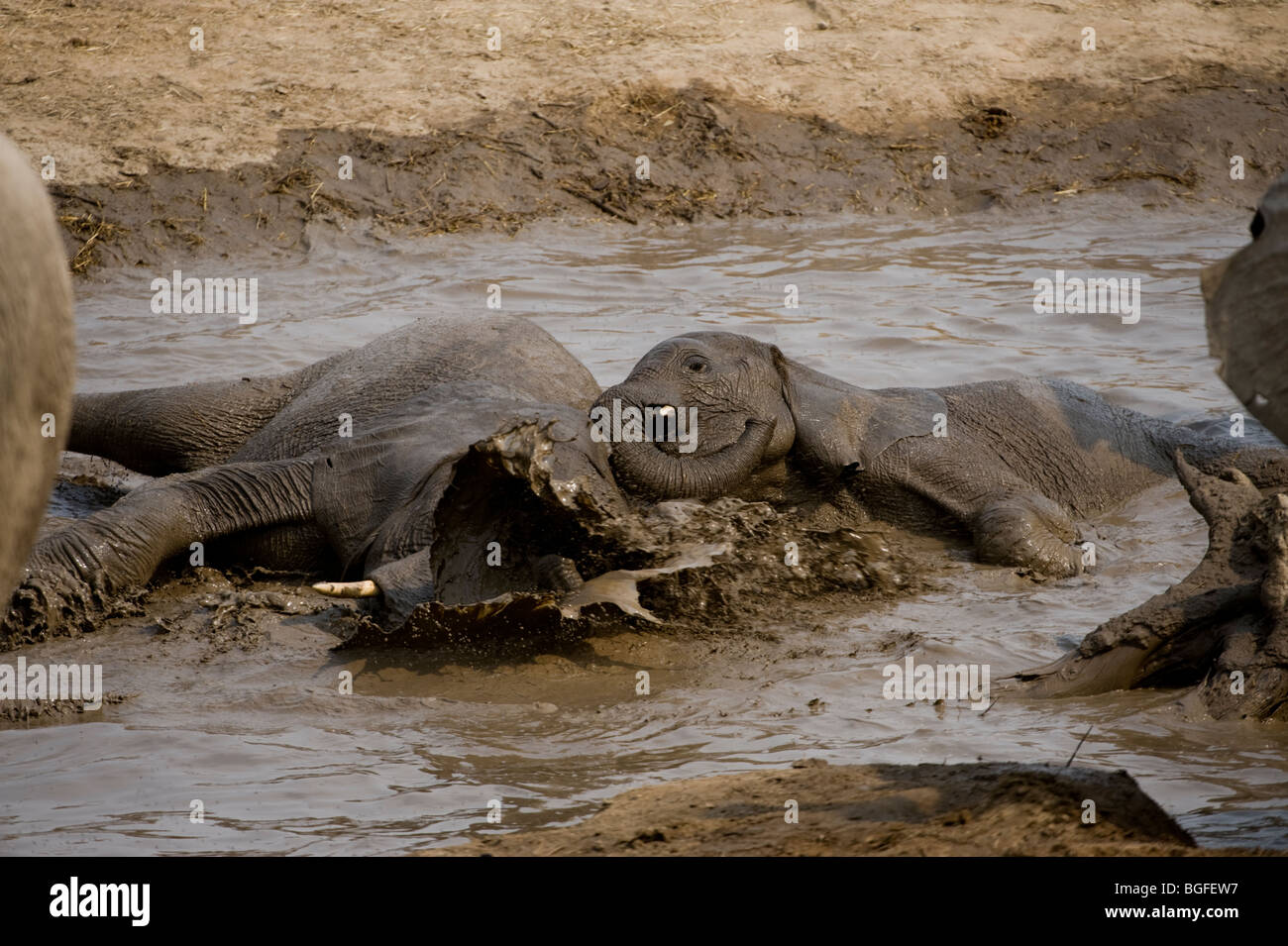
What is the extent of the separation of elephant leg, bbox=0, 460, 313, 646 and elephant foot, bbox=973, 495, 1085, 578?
2823mm

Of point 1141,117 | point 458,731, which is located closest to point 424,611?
point 458,731

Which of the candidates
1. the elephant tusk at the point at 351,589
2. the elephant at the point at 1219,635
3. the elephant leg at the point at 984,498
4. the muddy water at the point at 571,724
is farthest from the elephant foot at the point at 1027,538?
the elephant tusk at the point at 351,589

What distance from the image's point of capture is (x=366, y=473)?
267 inches

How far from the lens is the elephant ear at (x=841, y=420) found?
22.5 ft

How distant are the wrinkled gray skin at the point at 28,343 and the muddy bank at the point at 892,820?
1.58 meters

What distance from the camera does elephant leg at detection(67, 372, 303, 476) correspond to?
25.0 ft

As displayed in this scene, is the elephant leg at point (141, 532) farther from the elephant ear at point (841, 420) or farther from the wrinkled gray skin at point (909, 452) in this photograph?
the elephant ear at point (841, 420)

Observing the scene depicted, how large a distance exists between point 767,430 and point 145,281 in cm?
642

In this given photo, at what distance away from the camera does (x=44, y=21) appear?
1387 cm

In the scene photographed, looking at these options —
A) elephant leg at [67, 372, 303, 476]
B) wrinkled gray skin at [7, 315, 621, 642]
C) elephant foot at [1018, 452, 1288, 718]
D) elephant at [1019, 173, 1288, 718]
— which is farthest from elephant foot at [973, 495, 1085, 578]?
elephant leg at [67, 372, 303, 476]

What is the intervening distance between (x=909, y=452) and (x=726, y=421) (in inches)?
33.8

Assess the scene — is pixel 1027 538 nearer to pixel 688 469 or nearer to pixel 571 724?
pixel 688 469

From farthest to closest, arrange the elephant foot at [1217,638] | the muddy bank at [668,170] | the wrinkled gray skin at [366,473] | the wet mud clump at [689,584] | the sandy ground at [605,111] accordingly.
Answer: the sandy ground at [605,111], the muddy bank at [668,170], the wrinkled gray skin at [366,473], the wet mud clump at [689,584], the elephant foot at [1217,638]

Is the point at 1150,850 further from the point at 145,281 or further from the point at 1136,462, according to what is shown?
the point at 145,281
